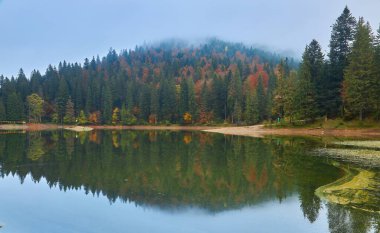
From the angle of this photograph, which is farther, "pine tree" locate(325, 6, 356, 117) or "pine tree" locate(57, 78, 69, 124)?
"pine tree" locate(57, 78, 69, 124)

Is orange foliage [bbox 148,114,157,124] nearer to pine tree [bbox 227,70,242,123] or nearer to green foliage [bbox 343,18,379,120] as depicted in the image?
pine tree [bbox 227,70,242,123]

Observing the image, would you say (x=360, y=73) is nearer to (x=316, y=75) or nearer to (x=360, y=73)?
(x=360, y=73)

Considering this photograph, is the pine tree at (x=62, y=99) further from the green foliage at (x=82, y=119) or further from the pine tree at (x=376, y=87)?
the pine tree at (x=376, y=87)

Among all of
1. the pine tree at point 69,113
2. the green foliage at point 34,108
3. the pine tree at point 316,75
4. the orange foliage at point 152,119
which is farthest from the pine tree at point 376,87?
the green foliage at point 34,108

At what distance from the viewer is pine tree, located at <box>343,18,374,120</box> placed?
63344 millimetres

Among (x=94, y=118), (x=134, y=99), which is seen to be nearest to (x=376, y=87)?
(x=134, y=99)

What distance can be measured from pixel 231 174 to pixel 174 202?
9.18 metres

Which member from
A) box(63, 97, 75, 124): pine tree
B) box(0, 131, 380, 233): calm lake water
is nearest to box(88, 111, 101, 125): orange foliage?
box(63, 97, 75, 124): pine tree

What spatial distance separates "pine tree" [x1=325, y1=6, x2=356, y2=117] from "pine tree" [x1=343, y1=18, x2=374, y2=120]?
13.5 ft

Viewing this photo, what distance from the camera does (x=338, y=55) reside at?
73188 mm

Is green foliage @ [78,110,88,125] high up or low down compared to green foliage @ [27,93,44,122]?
down

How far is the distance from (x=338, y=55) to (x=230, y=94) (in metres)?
53.9

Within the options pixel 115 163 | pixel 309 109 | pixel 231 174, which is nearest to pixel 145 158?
pixel 115 163

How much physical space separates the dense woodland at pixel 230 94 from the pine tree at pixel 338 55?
0.60 ft
